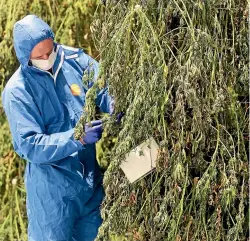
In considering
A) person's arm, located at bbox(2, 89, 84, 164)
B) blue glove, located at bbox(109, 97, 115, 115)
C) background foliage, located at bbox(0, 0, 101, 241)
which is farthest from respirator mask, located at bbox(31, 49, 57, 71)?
background foliage, located at bbox(0, 0, 101, 241)

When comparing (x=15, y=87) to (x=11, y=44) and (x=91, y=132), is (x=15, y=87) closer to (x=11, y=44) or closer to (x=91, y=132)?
(x=91, y=132)

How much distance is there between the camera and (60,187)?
2.64 meters

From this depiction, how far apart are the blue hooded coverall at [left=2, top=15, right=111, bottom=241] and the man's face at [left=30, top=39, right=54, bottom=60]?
0.07ft

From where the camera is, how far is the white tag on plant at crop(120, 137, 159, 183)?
95.4 inches

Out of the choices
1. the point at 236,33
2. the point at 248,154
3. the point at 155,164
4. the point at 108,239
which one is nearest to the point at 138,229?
the point at 108,239

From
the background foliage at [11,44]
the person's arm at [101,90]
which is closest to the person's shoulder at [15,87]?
the person's arm at [101,90]

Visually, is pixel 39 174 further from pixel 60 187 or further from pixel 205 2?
pixel 205 2

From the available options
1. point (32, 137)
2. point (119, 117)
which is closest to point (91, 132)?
→ point (119, 117)

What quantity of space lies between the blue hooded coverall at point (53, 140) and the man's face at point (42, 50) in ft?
0.07

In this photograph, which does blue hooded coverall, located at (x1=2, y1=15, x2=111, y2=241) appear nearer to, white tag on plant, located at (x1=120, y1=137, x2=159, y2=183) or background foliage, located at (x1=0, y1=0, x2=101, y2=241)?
white tag on plant, located at (x1=120, y1=137, x2=159, y2=183)

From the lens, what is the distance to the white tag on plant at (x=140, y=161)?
242cm

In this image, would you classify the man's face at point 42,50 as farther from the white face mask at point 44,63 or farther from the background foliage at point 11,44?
the background foliage at point 11,44

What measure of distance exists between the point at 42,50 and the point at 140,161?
21.0 inches

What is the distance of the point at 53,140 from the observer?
2488 millimetres
